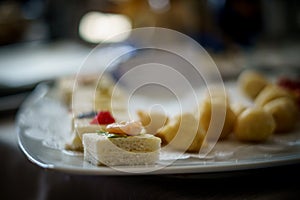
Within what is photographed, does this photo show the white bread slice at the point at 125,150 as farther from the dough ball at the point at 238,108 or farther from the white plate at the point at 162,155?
the dough ball at the point at 238,108

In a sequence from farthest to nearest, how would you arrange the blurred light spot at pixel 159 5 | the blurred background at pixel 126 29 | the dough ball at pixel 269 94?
the blurred light spot at pixel 159 5 < the blurred background at pixel 126 29 < the dough ball at pixel 269 94

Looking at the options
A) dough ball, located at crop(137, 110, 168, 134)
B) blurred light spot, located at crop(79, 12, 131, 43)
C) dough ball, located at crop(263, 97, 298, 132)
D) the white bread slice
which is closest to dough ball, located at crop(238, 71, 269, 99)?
dough ball, located at crop(263, 97, 298, 132)

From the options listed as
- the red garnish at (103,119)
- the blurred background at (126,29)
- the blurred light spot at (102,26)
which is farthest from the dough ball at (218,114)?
the blurred light spot at (102,26)

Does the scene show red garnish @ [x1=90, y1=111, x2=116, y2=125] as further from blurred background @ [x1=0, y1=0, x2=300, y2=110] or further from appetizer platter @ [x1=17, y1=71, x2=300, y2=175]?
blurred background @ [x1=0, y1=0, x2=300, y2=110]

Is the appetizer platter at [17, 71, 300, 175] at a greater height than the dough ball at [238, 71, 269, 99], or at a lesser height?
lesser

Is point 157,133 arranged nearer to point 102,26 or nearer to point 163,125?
point 163,125

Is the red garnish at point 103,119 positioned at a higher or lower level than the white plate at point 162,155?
higher

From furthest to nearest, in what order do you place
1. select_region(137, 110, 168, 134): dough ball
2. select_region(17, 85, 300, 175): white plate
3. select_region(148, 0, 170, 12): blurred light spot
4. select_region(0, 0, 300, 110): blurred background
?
1. select_region(148, 0, 170, 12): blurred light spot
2. select_region(0, 0, 300, 110): blurred background
3. select_region(137, 110, 168, 134): dough ball
4. select_region(17, 85, 300, 175): white plate

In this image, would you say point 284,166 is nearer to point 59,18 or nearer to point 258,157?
point 258,157
